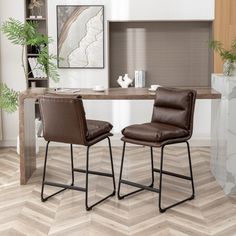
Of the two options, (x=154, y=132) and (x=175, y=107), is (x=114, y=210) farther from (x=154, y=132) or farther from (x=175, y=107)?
(x=175, y=107)

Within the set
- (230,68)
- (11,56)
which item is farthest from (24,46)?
(230,68)

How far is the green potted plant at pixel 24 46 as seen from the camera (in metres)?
5.57

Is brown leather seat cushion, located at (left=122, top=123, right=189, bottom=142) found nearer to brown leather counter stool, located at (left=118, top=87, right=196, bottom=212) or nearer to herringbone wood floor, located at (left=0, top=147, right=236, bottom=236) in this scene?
brown leather counter stool, located at (left=118, top=87, right=196, bottom=212)

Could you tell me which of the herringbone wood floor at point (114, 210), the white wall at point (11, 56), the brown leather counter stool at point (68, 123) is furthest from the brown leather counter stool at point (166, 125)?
the white wall at point (11, 56)

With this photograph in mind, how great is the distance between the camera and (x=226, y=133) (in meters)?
4.25

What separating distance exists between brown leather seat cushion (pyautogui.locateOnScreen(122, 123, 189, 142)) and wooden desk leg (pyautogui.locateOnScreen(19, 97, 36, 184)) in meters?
1.11

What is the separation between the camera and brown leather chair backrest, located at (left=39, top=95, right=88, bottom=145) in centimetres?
380

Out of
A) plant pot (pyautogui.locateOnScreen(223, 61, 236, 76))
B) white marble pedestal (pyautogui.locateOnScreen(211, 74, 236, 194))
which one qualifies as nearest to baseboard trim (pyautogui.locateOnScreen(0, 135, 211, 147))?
white marble pedestal (pyautogui.locateOnScreen(211, 74, 236, 194))

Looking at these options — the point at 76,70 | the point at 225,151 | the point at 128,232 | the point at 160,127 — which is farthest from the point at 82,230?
the point at 76,70

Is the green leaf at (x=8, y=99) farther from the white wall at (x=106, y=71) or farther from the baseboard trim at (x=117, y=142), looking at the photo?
the baseboard trim at (x=117, y=142)

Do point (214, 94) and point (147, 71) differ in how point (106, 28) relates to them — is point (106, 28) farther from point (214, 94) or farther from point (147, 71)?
point (214, 94)

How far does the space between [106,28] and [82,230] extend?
10.5 ft

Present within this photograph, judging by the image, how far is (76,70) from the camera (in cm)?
618

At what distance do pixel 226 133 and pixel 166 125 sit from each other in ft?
1.80
